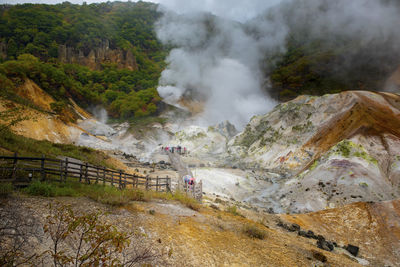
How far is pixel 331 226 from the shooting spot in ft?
41.3

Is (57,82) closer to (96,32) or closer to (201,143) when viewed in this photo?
(201,143)

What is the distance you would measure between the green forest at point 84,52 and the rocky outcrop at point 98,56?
1.49m

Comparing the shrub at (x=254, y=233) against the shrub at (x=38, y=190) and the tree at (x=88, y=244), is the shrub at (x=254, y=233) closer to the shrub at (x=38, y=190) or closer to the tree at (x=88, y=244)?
the tree at (x=88, y=244)

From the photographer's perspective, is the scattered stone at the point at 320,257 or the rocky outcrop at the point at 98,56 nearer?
the scattered stone at the point at 320,257

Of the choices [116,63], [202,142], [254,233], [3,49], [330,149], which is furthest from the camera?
[116,63]

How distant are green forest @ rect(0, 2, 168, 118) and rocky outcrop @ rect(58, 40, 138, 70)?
4.89 feet

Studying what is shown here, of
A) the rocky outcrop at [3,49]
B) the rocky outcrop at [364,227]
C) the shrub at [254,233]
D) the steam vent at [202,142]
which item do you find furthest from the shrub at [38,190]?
the rocky outcrop at [3,49]

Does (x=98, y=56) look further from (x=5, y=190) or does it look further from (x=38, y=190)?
(x=5, y=190)

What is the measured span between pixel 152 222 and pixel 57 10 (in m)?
111

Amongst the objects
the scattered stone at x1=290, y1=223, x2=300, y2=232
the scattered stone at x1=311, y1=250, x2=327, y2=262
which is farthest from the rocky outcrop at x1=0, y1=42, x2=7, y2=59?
the scattered stone at x1=311, y1=250, x2=327, y2=262

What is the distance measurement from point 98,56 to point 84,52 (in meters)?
4.67

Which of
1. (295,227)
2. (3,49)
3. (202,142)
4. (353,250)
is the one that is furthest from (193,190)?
(3,49)

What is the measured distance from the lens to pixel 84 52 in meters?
78.4

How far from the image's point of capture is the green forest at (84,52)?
50156 mm
